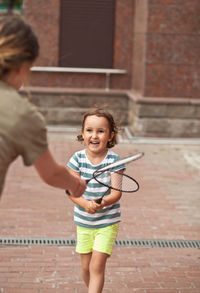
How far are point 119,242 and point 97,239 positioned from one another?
1.90 m

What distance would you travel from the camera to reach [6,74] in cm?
239

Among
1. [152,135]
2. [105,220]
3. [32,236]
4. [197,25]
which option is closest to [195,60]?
[197,25]

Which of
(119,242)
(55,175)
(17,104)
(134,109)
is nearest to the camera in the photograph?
(17,104)

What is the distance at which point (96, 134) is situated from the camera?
354 cm

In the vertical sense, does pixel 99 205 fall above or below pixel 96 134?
below

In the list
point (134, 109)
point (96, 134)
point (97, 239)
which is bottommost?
point (134, 109)

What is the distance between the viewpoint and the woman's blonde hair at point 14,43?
2.32 m

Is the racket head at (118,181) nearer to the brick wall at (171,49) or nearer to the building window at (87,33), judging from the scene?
the brick wall at (171,49)

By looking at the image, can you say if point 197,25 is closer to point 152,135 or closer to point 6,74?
point 152,135

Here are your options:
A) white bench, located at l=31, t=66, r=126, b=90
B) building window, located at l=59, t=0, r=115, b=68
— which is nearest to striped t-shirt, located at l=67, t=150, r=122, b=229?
white bench, located at l=31, t=66, r=126, b=90

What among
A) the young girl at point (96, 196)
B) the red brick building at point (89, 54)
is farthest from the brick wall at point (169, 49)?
the young girl at point (96, 196)

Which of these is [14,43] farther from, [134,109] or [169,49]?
[134,109]

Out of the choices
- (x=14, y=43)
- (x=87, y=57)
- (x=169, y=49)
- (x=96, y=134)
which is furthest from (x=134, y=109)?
(x=14, y=43)

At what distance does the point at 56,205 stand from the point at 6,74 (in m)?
4.52
